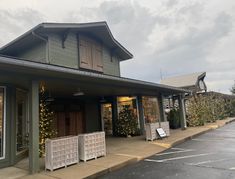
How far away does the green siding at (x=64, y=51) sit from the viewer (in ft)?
31.6

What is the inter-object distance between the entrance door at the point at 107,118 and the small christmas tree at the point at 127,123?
100cm

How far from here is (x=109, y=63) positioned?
506 inches

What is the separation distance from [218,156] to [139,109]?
21.1ft

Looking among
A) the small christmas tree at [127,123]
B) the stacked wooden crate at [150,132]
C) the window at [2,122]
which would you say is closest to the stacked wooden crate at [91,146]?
the window at [2,122]

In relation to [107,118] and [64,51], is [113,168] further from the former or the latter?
[107,118]

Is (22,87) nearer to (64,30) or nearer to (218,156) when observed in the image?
(64,30)

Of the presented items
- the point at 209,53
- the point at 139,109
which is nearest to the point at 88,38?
the point at 139,109

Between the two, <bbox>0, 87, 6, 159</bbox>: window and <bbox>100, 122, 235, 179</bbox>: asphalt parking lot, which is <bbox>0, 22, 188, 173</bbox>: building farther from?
<bbox>100, 122, 235, 179</bbox>: asphalt parking lot

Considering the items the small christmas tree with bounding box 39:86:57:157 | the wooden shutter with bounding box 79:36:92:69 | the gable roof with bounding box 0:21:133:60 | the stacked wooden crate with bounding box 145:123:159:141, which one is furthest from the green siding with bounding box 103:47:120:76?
the small christmas tree with bounding box 39:86:57:157

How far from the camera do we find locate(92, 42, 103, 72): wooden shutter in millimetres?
11473

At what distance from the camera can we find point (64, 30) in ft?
32.9

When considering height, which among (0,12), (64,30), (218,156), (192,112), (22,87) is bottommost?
(218,156)

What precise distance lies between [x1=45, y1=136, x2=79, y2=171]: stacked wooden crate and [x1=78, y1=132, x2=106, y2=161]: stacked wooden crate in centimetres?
29

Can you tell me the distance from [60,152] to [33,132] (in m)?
0.98
